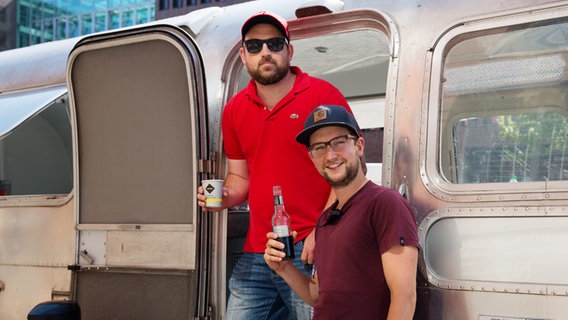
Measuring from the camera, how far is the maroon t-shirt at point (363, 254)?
2.46 meters

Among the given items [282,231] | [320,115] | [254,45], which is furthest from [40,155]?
[320,115]

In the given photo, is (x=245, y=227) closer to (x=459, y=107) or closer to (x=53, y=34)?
(x=459, y=107)

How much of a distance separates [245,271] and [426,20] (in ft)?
5.18

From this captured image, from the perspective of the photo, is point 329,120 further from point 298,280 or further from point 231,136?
point 231,136

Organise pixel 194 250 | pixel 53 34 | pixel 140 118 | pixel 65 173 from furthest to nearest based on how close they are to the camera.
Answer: pixel 53 34 < pixel 65 173 < pixel 140 118 < pixel 194 250

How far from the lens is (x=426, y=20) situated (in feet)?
11.0

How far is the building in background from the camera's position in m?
43.1

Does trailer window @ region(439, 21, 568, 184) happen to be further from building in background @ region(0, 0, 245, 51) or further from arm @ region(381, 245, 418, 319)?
building in background @ region(0, 0, 245, 51)

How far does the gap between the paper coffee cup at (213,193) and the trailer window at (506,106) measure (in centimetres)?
111

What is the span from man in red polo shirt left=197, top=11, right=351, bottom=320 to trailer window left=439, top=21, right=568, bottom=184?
606 millimetres

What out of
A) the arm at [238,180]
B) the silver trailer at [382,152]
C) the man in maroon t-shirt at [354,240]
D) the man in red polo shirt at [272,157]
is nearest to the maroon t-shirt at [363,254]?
the man in maroon t-shirt at [354,240]

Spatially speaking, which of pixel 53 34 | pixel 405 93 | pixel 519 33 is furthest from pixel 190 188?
pixel 53 34

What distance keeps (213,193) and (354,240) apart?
979 millimetres

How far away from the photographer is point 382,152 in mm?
3318
